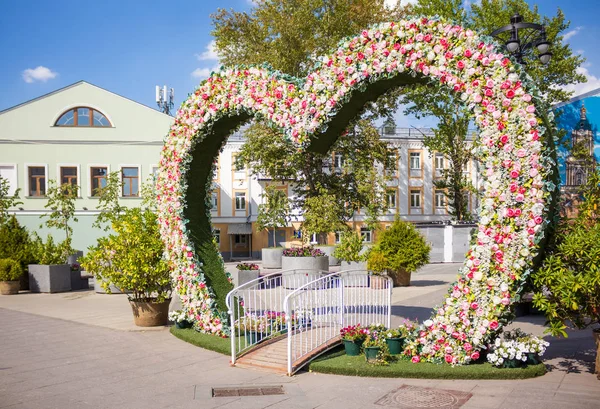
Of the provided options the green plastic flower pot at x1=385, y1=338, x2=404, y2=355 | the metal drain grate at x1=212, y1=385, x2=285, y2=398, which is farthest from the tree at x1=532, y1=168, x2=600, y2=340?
the metal drain grate at x1=212, y1=385, x2=285, y2=398

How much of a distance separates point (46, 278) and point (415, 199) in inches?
1281

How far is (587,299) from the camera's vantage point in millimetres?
7312

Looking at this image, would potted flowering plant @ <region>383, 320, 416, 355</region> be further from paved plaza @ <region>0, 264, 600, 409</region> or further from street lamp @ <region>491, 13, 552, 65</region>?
street lamp @ <region>491, 13, 552, 65</region>

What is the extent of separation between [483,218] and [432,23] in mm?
2708

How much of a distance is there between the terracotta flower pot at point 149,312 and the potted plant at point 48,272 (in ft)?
28.5

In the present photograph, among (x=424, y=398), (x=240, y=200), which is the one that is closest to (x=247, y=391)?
(x=424, y=398)

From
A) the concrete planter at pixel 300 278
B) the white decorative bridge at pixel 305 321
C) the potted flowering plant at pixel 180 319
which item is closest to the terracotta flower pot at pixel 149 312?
the potted flowering plant at pixel 180 319

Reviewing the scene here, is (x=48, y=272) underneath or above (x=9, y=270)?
underneath

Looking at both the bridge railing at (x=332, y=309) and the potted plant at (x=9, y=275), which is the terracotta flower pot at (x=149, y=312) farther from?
the potted plant at (x=9, y=275)

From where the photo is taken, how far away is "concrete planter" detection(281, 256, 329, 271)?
20.2 metres

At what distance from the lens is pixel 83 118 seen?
33281 millimetres

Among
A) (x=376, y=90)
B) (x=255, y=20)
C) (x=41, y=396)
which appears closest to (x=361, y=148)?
(x=255, y=20)

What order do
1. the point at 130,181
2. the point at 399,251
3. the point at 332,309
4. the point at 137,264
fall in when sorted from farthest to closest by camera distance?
the point at 130,181 < the point at 399,251 < the point at 137,264 < the point at 332,309

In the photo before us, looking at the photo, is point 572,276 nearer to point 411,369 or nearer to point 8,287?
point 411,369
